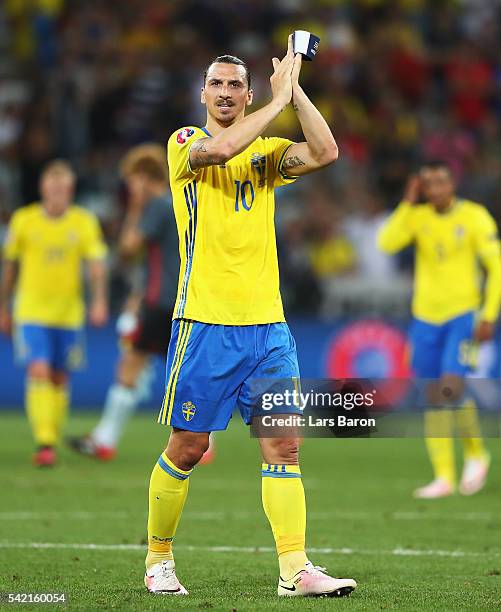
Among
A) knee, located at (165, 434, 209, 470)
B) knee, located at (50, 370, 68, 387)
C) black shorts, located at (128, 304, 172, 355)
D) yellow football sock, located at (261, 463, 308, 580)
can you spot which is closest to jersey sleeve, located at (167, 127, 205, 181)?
knee, located at (165, 434, 209, 470)

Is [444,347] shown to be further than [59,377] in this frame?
No

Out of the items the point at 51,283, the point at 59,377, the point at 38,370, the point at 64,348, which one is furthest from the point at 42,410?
the point at 51,283

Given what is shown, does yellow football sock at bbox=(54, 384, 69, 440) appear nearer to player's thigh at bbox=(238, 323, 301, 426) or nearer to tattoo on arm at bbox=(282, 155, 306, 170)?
player's thigh at bbox=(238, 323, 301, 426)

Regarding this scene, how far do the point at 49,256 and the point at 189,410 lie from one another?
727 centimetres

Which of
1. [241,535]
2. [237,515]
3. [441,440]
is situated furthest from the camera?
[441,440]

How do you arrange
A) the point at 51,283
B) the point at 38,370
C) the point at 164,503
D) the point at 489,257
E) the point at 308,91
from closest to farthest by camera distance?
the point at 164,503 → the point at 489,257 → the point at 38,370 → the point at 51,283 → the point at 308,91

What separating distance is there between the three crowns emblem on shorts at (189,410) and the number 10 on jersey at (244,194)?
891 millimetres

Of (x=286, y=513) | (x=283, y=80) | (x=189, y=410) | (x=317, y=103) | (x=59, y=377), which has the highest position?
(x=317, y=103)

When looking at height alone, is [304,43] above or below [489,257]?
above

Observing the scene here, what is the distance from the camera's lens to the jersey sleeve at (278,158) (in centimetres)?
633

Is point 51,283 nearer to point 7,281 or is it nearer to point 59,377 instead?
point 7,281

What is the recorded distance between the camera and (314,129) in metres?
6.16

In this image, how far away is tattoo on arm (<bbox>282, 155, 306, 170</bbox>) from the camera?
20.5 feet

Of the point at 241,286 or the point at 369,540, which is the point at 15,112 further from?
the point at 241,286
